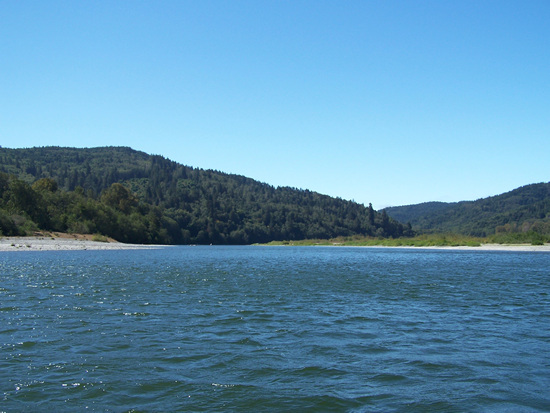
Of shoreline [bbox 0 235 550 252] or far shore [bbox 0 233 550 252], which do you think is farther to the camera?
far shore [bbox 0 233 550 252]

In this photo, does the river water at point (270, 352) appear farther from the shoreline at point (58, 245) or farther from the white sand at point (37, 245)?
the shoreline at point (58, 245)

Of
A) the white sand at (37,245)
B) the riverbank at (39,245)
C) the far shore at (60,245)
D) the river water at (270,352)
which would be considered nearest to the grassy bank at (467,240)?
the far shore at (60,245)

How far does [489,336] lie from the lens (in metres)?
15.2

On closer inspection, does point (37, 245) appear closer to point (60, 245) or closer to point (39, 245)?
point (39, 245)

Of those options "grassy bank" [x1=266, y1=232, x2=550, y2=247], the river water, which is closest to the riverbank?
the river water

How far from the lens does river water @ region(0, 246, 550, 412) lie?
372 inches

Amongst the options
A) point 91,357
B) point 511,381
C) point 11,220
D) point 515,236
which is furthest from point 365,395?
point 515,236

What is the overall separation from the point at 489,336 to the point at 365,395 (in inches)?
301

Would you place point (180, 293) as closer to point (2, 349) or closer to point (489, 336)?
point (2, 349)

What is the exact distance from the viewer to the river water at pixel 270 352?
9.46 metres

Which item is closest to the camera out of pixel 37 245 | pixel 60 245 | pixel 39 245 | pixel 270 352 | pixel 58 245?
pixel 270 352

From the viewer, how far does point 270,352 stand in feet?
42.3

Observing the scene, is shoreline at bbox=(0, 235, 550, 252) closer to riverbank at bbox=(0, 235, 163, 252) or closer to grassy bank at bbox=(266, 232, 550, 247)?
riverbank at bbox=(0, 235, 163, 252)

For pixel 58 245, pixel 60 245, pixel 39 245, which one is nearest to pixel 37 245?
pixel 39 245
